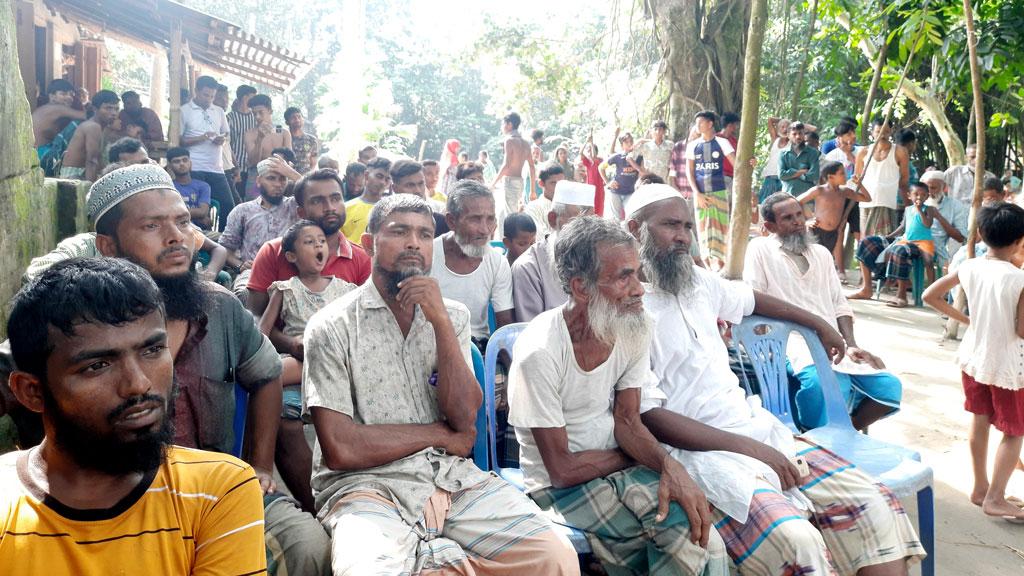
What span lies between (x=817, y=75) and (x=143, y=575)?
17.5 metres

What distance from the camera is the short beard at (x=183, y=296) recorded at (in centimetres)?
251

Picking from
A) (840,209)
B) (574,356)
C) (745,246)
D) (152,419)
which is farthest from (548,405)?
(840,209)

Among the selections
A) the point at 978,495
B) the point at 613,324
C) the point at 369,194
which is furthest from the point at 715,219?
the point at 613,324

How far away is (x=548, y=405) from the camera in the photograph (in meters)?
2.81

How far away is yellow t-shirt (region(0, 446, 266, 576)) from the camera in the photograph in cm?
159

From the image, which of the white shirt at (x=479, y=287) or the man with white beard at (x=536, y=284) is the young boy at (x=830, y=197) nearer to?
the man with white beard at (x=536, y=284)

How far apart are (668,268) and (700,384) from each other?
20.5 inches

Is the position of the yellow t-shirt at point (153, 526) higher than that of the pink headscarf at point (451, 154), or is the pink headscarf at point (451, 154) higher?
the pink headscarf at point (451, 154)

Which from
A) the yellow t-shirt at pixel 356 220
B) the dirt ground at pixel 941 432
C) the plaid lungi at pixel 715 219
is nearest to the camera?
the dirt ground at pixel 941 432

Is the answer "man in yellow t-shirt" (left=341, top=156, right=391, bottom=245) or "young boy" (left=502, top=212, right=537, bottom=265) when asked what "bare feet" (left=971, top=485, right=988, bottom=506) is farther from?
"man in yellow t-shirt" (left=341, top=156, right=391, bottom=245)

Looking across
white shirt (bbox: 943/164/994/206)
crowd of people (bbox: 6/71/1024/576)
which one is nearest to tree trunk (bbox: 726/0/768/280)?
crowd of people (bbox: 6/71/1024/576)

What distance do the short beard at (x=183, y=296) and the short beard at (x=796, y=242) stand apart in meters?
3.36

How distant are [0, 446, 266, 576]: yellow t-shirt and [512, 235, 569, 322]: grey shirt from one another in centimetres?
285

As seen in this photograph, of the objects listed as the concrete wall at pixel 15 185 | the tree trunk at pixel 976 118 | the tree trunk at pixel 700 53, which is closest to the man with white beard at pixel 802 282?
the tree trunk at pixel 976 118
